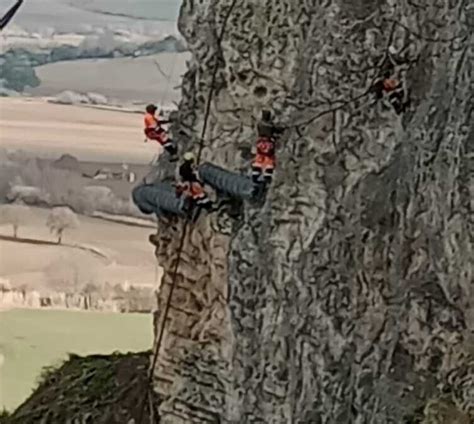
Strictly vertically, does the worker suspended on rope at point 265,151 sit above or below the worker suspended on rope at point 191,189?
above

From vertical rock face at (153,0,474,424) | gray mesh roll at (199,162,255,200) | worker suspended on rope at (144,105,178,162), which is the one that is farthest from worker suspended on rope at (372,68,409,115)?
worker suspended on rope at (144,105,178,162)

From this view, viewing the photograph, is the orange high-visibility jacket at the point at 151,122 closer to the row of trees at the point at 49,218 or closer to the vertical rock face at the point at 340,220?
the vertical rock face at the point at 340,220

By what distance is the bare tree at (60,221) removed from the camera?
3742 millimetres

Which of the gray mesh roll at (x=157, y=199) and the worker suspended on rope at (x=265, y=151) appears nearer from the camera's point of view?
the worker suspended on rope at (x=265, y=151)

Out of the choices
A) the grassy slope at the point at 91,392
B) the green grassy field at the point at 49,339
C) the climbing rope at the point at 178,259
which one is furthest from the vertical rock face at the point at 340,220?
the green grassy field at the point at 49,339

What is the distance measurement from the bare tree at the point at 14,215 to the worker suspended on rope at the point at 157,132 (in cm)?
148

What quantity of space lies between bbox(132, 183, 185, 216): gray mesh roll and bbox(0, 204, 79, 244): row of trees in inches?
52.6

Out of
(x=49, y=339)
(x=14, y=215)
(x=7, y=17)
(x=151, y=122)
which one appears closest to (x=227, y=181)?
(x=151, y=122)

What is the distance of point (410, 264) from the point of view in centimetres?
189

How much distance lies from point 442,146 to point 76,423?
126 cm

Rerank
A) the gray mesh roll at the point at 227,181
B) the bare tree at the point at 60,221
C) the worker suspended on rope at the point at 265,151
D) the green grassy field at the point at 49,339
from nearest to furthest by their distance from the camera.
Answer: the worker suspended on rope at the point at 265,151 → the gray mesh roll at the point at 227,181 → the green grassy field at the point at 49,339 → the bare tree at the point at 60,221

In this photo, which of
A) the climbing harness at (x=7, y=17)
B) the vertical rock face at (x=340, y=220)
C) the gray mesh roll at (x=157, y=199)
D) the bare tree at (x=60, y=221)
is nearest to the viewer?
the climbing harness at (x=7, y=17)

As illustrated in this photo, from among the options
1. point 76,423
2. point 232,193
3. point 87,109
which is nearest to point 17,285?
point 87,109

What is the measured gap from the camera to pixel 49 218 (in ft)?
12.6
